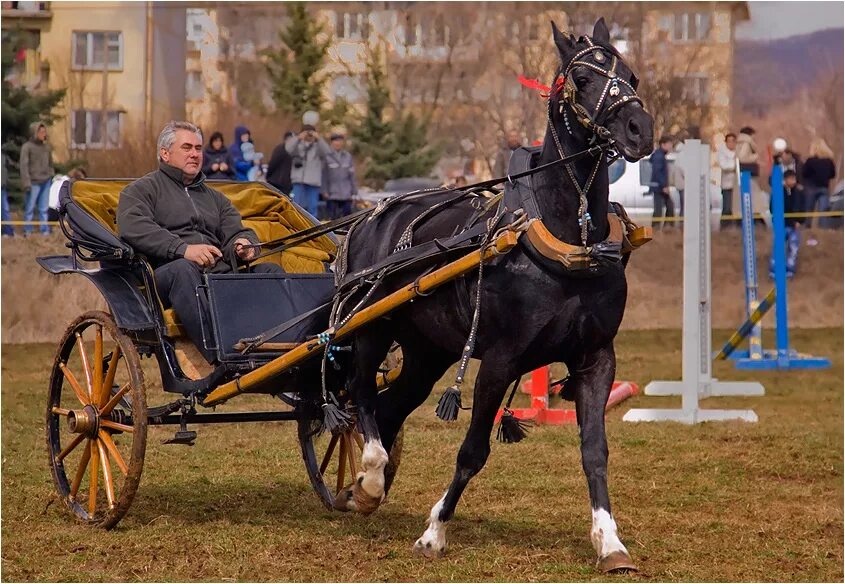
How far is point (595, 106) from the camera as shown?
6422 millimetres

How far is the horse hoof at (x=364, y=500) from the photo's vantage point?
732 centimetres

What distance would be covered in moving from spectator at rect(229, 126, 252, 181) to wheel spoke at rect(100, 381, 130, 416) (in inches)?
441

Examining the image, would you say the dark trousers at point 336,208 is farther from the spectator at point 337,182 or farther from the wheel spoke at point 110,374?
the wheel spoke at point 110,374

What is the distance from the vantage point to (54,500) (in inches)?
336

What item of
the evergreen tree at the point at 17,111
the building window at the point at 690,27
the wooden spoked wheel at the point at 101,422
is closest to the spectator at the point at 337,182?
the evergreen tree at the point at 17,111

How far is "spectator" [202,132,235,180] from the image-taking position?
719 inches

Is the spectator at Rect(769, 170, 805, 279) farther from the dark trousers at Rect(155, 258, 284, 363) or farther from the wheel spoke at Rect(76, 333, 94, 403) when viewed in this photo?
the dark trousers at Rect(155, 258, 284, 363)

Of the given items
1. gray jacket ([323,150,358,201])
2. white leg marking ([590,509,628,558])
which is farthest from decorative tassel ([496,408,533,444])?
gray jacket ([323,150,358,201])

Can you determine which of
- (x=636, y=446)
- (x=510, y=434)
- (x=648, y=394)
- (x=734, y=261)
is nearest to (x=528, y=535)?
(x=510, y=434)

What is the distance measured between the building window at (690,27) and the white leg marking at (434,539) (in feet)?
94.3

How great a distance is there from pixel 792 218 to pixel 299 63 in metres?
14.5

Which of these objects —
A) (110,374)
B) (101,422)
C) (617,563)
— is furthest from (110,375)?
(617,563)

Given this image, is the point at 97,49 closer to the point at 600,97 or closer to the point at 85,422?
the point at 85,422

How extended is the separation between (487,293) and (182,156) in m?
2.19
